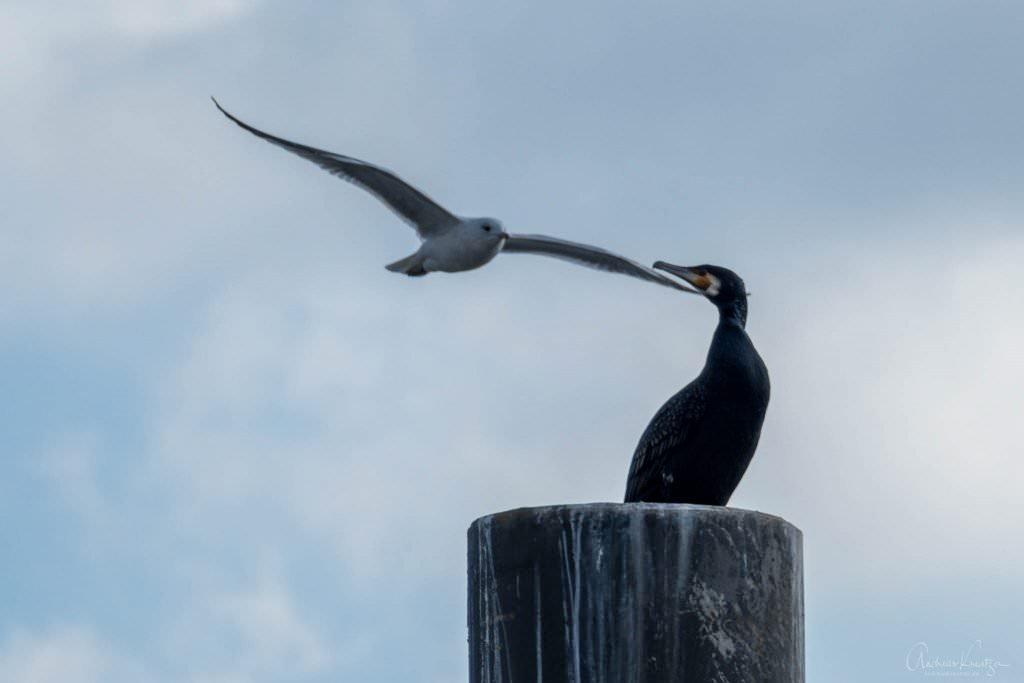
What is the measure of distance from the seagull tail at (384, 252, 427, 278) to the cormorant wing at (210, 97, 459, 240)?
0.45m

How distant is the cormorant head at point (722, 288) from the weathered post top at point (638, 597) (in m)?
2.82

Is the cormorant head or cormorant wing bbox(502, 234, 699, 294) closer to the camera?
the cormorant head

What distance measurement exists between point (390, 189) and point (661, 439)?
4.96 meters

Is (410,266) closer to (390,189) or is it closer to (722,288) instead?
(390,189)

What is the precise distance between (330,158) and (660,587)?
294 inches

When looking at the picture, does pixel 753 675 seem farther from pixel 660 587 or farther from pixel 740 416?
pixel 740 416

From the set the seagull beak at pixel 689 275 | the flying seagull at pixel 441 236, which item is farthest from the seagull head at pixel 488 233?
the seagull beak at pixel 689 275

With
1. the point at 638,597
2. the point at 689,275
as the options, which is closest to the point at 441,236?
the point at 689,275

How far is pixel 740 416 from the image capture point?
9664mm

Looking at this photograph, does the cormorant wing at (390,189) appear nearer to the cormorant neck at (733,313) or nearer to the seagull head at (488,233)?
the seagull head at (488,233)

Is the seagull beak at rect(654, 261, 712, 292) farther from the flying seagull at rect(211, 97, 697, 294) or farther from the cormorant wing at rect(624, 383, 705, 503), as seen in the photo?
the flying seagull at rect(211, 97, 697, 294)

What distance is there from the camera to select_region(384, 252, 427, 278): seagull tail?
1372cm

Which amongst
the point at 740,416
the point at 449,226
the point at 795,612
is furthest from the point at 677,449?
the point at 449,226

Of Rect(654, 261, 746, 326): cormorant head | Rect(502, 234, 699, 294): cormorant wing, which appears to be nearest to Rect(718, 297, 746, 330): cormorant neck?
Rect(654, 261, 746, 326): cormorant head
